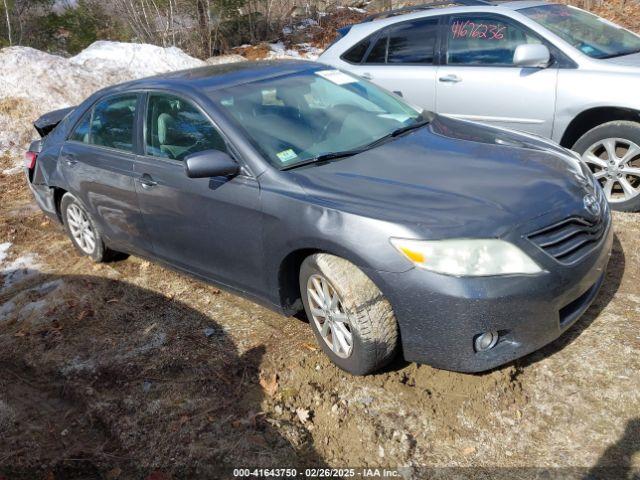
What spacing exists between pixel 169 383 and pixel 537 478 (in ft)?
6.83

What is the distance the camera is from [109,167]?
14.3 ft

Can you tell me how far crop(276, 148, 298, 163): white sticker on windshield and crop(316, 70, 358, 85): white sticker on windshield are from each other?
3.35 ft

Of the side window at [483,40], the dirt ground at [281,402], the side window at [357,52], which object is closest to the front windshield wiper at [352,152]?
the dirt ground at [281,402]

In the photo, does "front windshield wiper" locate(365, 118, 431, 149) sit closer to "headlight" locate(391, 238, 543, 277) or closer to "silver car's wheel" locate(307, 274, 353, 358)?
"silver car's wheel" locate(307, 274, 353, 358)

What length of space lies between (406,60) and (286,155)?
3.19 metres

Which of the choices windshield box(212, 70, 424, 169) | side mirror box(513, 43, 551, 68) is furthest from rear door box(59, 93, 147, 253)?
side mirror box(513, 43, 551, 68)

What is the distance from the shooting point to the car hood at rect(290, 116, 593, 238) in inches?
108

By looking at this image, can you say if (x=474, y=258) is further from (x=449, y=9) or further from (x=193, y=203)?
(x=449, y=9)

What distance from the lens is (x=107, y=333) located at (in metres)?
4.12

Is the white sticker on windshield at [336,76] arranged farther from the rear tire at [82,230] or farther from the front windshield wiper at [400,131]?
the rear tire at [82,230]

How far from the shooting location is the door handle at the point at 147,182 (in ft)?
12.9

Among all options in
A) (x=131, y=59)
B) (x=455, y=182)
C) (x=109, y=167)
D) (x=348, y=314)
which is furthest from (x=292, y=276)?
(x=131, y=59)

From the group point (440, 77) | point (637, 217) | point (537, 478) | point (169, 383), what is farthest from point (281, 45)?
point (537, 478)

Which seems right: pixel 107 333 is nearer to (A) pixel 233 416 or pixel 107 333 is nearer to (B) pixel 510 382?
(A) pixel 233 416
